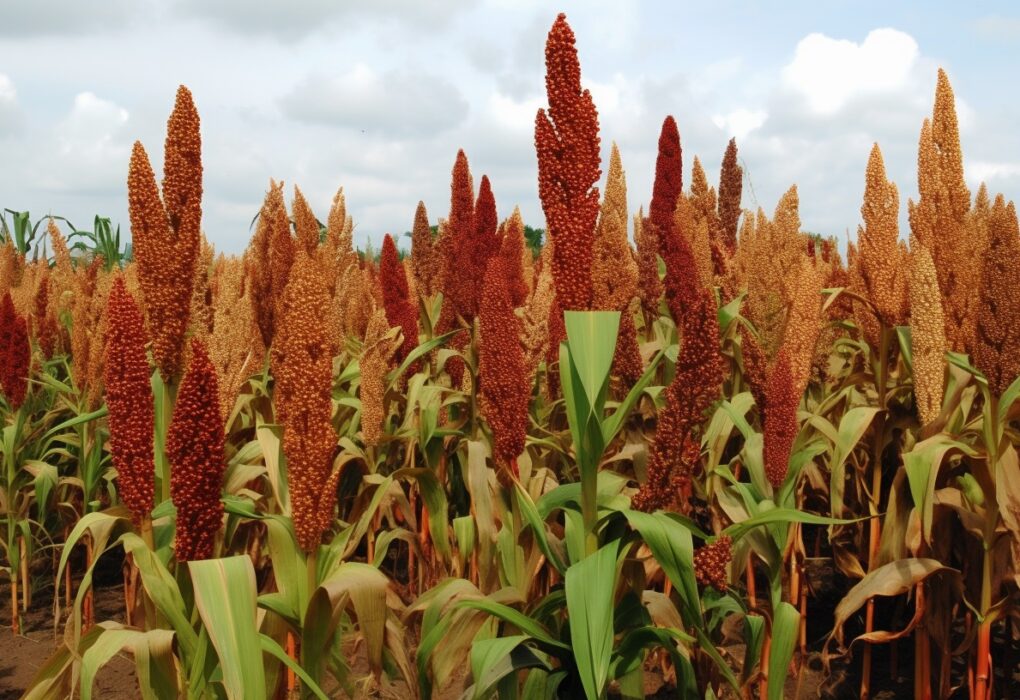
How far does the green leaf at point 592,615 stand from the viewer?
5.86 ft

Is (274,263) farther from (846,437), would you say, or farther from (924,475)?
(924,475)

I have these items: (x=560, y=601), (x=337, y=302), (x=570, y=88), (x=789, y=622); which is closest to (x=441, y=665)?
(x=560, y=601)

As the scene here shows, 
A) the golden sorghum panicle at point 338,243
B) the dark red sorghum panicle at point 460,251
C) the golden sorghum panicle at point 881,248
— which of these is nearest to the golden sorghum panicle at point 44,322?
the golden sorghum panicle at point 338,243

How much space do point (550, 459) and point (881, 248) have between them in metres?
1.45

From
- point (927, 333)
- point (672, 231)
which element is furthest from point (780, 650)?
point (672, 231)

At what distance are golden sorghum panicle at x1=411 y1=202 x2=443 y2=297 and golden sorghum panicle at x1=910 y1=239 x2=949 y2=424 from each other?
2482 millimetres

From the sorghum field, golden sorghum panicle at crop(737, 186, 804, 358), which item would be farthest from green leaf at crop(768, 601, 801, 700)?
golden sorghum panicle at crop(737, 186, 804, 358)

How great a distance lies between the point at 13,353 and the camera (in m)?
Answer: 3.77

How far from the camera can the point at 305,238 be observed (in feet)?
12.0

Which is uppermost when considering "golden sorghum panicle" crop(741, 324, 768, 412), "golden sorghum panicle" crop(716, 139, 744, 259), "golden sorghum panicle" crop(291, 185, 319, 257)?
"golden sorghum panicle" crop(716, 139, 744, 259)

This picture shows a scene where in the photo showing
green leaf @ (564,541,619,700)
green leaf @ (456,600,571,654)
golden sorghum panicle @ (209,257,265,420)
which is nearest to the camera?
green leaf @ (564,541,619,700)

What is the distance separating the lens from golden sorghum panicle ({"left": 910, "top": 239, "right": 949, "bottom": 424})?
258 cm

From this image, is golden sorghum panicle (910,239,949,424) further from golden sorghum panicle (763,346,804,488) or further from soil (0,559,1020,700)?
soil (0,559,1020,700)

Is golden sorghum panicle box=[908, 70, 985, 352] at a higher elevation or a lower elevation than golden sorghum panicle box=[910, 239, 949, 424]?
higher
